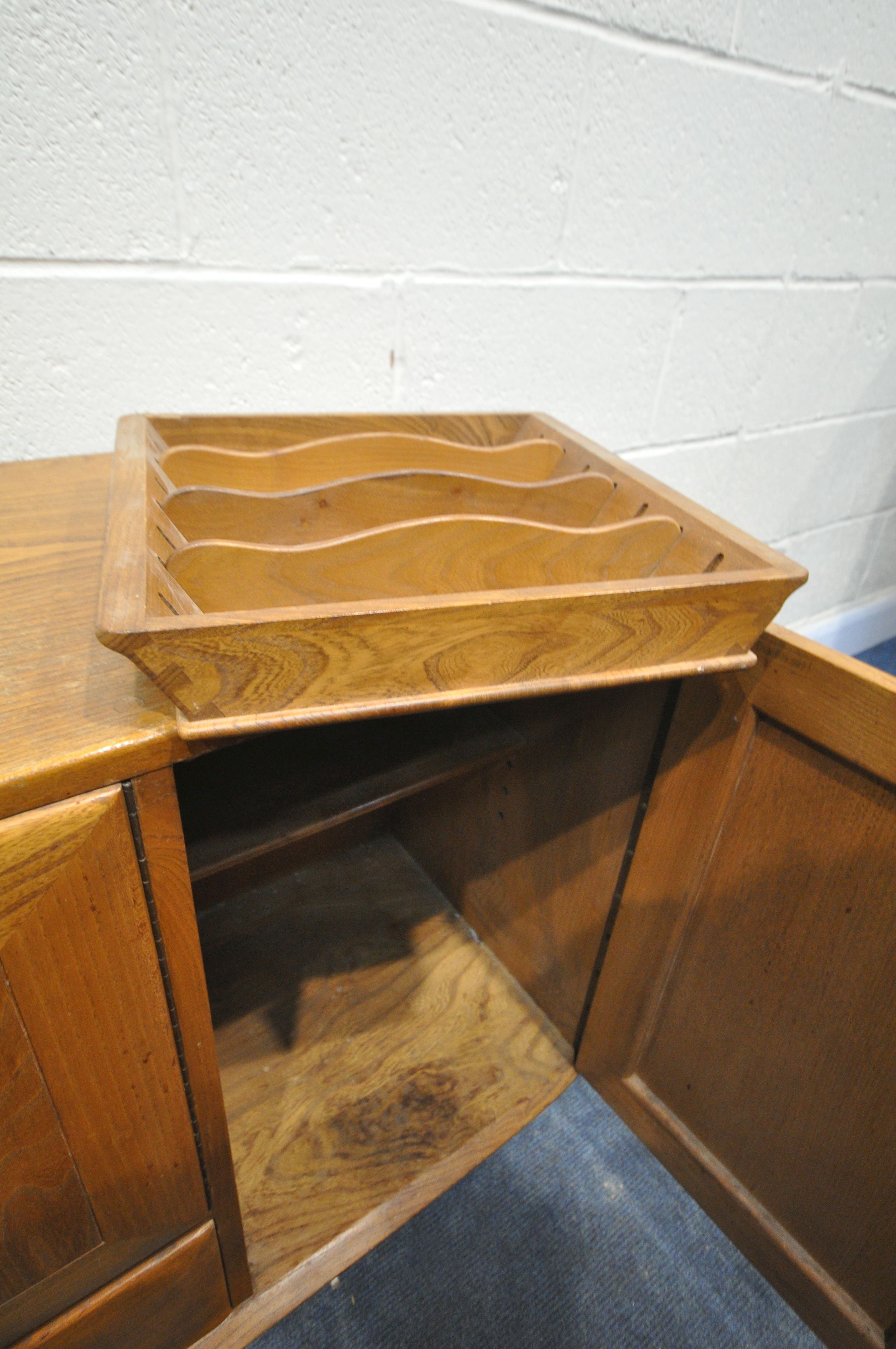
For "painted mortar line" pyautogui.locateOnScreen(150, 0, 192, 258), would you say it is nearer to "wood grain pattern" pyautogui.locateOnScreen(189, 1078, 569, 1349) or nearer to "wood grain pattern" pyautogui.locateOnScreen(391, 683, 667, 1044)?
"wood grain pattern" pyautogui.locateOnScreen(391, 683, 667, 1044)

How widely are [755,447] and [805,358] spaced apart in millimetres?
176

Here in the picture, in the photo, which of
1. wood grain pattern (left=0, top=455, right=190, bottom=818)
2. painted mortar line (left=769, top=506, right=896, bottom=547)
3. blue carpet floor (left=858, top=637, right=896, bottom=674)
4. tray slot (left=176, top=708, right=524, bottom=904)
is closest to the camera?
wood grain pattern (left=0, top=455, right=190, bottom=818)

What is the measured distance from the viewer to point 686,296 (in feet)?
3.62

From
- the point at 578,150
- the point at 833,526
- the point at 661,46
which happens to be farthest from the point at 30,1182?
the point at 833,526

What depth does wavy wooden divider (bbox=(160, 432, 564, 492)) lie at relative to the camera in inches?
24.7

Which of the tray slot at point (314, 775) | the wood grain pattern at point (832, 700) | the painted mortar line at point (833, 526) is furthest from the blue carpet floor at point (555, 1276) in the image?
the painted mortar line at point (833, 526)

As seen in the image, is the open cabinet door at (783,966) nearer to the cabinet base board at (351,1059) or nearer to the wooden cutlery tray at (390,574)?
the wooden cutlery tray at (390,574)

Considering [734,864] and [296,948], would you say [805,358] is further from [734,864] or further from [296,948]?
[296,948]

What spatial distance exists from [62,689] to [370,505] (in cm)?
29

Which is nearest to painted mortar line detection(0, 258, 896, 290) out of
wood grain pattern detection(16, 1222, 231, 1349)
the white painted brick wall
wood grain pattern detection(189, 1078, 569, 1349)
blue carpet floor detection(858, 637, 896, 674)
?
the white painted brick wall

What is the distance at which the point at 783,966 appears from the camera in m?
0.64

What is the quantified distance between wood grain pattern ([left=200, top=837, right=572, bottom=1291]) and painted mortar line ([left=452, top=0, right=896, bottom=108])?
1149 mm

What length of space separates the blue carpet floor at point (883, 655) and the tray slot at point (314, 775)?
5.42 ft

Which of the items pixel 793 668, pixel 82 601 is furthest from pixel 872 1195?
pixel 82 601
